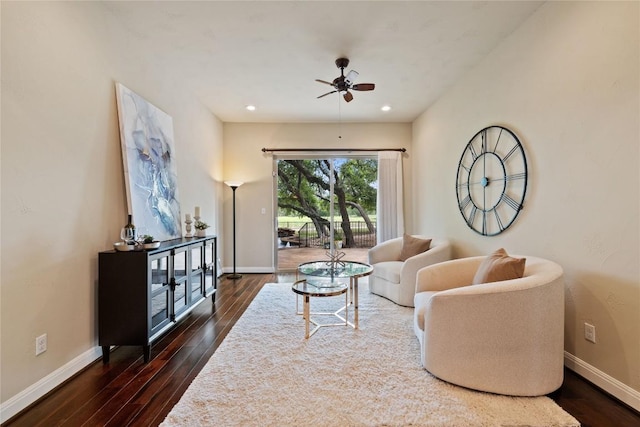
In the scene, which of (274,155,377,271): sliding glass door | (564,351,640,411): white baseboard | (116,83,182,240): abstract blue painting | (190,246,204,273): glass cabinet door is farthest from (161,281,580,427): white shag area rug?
(274,155,377,271): sliding glass door

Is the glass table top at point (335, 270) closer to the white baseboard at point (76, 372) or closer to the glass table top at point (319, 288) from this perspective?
the glass table top at point (319, 288)

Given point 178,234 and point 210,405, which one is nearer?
point 210,405

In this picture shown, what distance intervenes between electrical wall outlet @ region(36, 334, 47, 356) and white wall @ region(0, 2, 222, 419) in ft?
0.11

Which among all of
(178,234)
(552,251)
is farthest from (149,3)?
(552,251)

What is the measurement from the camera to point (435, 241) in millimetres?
4102

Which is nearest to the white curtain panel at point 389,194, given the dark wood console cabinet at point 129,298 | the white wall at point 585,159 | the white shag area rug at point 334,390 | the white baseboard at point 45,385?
the white wall at point 585,159

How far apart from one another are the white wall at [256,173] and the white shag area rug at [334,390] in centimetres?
286

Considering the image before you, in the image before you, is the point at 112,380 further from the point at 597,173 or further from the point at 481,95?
the point at 481,95

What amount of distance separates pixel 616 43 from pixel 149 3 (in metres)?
3.28

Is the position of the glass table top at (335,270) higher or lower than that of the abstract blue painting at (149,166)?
lower

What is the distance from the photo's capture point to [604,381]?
6.33 ft

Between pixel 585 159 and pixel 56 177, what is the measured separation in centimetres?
357

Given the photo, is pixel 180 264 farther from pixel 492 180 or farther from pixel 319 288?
pixel 492 180

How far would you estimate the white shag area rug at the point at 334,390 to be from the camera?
165 centimetres
